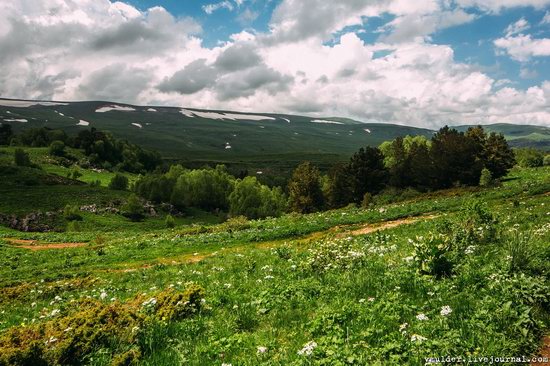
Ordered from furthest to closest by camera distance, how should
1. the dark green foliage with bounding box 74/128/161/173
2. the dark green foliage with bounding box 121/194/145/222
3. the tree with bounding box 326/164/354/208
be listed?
1. the dark green foliage with bounding box 74/128/161/173
2. the dark green foliage with bounding box 121/194/145/222
3. the tree with bounding box 326/164/354/208

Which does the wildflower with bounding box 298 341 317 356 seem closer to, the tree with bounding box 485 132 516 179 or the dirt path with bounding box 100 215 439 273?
the dirt path with bounding box 100 215 439 273

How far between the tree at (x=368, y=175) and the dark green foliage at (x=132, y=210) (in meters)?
59.5

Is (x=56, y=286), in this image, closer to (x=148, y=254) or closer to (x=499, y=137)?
(x=148, y=254)

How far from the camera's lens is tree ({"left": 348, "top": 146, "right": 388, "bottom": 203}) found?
83.5 meters

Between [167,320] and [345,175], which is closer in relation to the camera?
[167,320]

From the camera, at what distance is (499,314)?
755 centimetres

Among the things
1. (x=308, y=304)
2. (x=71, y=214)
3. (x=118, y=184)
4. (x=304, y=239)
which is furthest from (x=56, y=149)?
(x=308, y=304)

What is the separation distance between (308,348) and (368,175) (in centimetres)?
7867

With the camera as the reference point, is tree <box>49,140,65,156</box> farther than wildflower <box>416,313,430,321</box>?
Yes

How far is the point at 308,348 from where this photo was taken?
7273 mm

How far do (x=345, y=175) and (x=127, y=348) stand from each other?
80351 mm

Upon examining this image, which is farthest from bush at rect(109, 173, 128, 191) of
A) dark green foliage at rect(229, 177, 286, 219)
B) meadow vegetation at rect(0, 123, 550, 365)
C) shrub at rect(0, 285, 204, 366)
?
shrub at rect(0, 285, 204, 366)

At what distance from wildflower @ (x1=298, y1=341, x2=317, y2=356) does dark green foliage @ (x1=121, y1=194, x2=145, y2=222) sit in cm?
10599

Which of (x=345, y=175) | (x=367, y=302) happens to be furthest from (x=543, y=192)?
(x=345, y=175)
